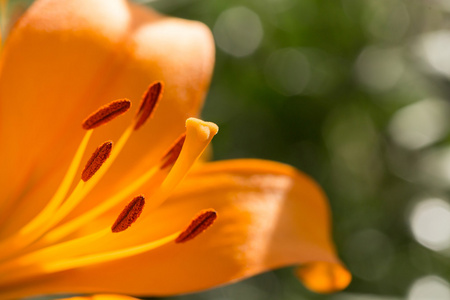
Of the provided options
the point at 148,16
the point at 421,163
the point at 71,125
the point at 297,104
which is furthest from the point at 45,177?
the point at 421,163

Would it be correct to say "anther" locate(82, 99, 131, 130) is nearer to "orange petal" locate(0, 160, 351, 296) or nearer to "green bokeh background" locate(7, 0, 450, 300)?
"orange petal" locate(0, 160, 351, 296)

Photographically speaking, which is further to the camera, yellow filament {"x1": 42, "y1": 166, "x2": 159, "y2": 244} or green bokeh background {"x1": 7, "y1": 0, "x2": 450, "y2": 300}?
green bokeh background {"x1": 7, "y1": 0, "x2": 450, "y2": 300}

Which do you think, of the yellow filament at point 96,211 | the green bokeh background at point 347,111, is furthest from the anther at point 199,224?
the green bokeh background at point 347,111

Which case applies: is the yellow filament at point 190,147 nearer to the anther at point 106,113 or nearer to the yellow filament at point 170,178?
the yellow filament at point 170,178

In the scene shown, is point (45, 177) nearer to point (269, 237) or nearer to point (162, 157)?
point (162, 157)

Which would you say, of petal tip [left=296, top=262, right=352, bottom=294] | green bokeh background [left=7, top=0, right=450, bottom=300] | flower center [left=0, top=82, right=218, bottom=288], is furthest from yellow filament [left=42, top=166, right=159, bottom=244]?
green bokeh background [left=7, top=0, right=450, bottom=300]

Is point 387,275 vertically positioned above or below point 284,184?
below
